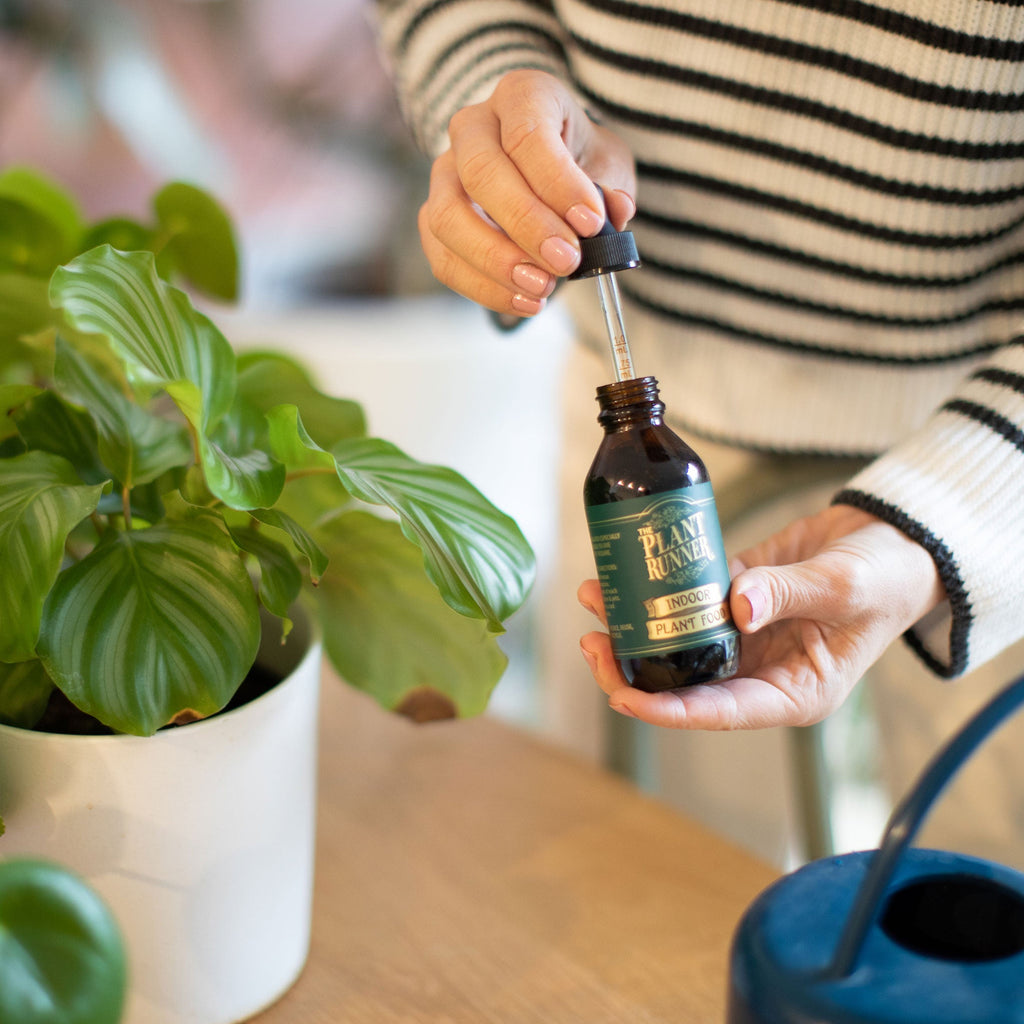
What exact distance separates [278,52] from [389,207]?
1.40 ft

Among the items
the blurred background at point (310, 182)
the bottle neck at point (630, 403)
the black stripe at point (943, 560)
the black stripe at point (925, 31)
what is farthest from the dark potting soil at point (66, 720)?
the blurred background at point (310, 182)

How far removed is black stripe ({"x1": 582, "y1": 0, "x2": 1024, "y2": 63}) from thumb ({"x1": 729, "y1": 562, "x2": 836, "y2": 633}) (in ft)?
1.21

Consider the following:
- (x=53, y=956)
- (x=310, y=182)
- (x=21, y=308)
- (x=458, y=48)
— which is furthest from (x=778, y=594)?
(x=310, y=182)

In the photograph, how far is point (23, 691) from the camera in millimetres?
489

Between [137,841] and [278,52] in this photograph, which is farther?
[278,52]

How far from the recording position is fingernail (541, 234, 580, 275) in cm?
50

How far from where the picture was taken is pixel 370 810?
78 centimetres

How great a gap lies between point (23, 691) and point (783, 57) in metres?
0.63

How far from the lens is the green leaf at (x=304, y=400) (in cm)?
59

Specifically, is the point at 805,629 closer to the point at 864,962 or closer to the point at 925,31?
the point at 864,962

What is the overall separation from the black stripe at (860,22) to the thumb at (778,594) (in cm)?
37

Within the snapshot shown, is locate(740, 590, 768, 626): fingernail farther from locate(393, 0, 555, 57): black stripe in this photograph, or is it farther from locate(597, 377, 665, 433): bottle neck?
locate(393, 0, 555, 57): black stripe

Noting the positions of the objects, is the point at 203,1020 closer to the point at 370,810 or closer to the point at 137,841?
the point at 137,841

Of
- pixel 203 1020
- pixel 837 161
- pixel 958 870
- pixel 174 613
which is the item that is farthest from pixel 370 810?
pixel 837 161
